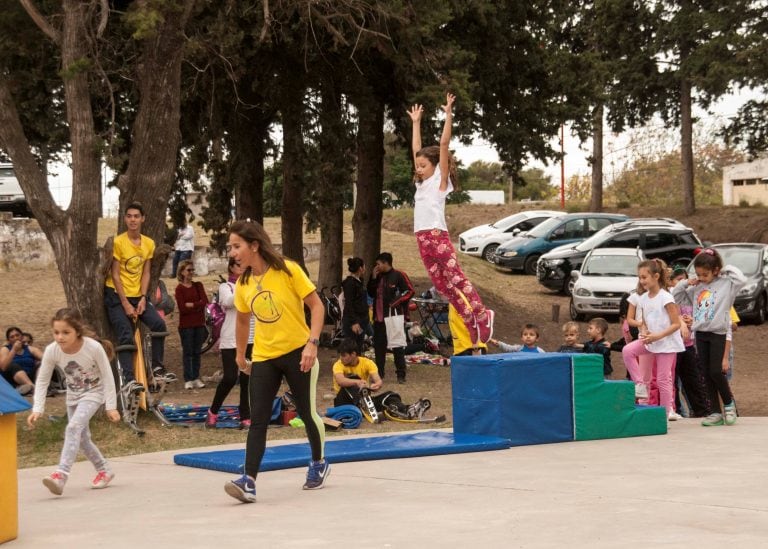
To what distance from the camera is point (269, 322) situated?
27.3ft

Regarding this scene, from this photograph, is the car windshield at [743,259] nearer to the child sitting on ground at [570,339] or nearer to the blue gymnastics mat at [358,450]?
the child sitting on ground at [570,339]

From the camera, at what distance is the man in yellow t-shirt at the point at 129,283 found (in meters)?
13.0

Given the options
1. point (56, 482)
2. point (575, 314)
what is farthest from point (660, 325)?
point (575, 314)

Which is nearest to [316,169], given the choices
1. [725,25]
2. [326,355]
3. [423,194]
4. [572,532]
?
[326,355]

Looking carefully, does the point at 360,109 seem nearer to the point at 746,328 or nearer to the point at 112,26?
the point at 112,26

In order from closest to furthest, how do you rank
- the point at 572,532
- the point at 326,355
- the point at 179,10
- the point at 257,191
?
the point at 572,532 → the point at 179,10 → the point at 326,355 → the point at 257,191

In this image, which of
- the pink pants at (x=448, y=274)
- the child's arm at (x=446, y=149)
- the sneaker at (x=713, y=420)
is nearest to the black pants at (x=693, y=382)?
→ the sneaker at (x=713, y=420)

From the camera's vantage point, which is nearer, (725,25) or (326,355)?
(326,355)

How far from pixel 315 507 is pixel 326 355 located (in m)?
13.3

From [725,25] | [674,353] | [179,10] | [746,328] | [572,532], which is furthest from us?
[725,25]

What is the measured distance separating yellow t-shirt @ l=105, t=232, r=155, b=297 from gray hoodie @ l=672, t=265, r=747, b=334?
592cm

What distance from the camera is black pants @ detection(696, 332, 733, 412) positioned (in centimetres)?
1276

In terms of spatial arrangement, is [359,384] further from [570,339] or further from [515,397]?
[515,397]

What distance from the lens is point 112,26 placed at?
58.3ft
